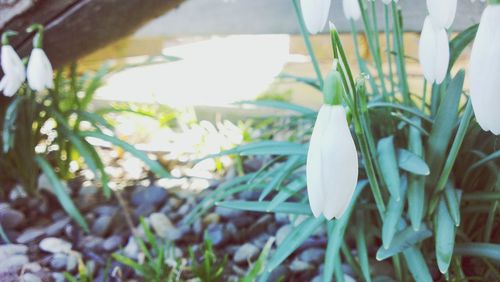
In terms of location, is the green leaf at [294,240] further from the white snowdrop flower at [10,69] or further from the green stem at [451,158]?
the white snowdrop flower at [10,69]

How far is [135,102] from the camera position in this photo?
8.07 feet

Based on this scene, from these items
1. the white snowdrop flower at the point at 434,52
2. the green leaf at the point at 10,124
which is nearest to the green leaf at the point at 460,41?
the white snowdrop flower at the point at 434,52

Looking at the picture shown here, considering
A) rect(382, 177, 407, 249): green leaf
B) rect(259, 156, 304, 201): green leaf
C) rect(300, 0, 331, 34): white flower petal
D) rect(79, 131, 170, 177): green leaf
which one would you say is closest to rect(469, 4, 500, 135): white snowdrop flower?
rect(300, 0, 331, 34): white flower petal

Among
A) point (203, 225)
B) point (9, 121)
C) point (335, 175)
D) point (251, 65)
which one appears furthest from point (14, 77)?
point (251, 65)

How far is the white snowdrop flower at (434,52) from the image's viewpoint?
2.80ft

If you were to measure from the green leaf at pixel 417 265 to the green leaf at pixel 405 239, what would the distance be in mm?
27

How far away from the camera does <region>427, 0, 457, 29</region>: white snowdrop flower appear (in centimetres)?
72

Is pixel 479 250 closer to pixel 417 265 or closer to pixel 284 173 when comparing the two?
pixel 417 265

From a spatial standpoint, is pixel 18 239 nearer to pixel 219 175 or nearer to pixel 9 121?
pixel 9 121

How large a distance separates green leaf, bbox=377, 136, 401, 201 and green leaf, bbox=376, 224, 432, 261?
0.08 metres

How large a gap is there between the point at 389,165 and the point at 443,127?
124mm

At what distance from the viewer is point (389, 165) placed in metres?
1.00

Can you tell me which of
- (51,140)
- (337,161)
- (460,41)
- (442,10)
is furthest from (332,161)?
(51,140)

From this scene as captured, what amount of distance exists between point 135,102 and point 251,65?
1.07 meters
